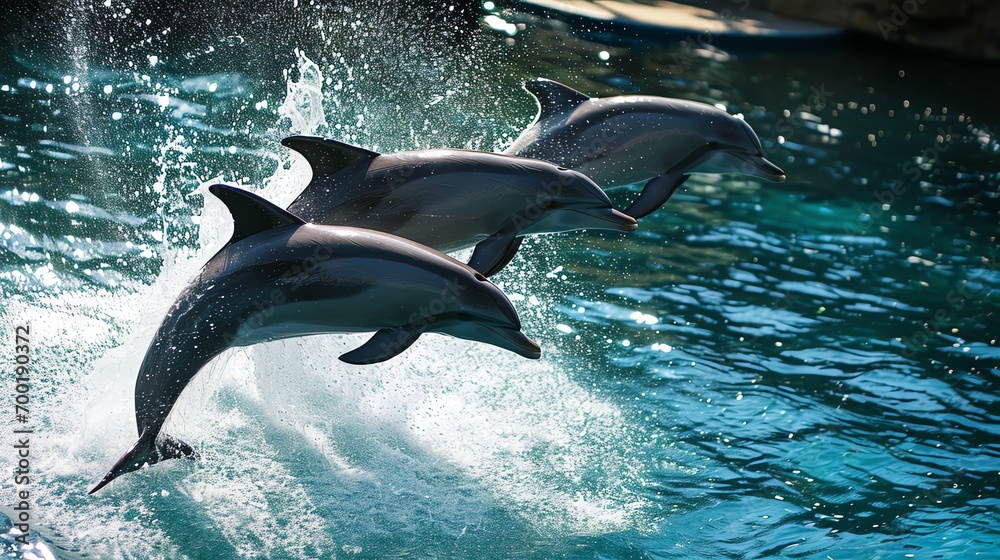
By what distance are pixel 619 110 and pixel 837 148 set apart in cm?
821

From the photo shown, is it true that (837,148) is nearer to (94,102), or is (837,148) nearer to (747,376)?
(747,376)

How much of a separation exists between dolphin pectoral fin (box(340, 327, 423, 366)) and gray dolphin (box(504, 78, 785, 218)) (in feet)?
6.01

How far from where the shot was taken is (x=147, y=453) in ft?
14.7

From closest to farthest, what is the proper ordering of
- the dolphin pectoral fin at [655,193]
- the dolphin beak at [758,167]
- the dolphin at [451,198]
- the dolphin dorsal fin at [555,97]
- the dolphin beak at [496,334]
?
the dolphin beak at [496,334] < the dolphin at [451,198] < the dolphin pectoral fin at [655,193] < the dolphin dorsal fin at [555,97] < the dolphin beak at [758,167]

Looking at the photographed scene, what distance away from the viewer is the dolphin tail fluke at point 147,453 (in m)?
4.29

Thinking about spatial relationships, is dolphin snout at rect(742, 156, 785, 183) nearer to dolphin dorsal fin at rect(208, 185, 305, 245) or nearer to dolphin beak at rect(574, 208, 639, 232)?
dolphin beak at rect(574, 208, 639, 232)

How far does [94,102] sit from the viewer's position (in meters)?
10.6

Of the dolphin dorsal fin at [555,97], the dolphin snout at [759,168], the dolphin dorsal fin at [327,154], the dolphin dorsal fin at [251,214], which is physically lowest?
the dolphin snout at [759,168]

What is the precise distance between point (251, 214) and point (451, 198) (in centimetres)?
113

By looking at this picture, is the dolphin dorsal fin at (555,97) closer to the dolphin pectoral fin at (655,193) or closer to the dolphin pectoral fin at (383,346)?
the dolphin pectoral fin at (655,193)

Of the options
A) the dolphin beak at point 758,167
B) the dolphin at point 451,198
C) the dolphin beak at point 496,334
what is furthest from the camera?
the dolphin beak at point 758,167

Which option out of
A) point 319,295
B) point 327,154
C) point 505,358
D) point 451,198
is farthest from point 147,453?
point 505,358

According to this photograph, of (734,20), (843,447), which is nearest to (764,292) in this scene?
(843,447)

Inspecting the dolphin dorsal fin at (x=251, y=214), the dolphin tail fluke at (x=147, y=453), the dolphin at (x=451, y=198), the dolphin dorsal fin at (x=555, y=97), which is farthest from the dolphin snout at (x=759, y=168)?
the dolphin tail fluke at (x=147, y=453)
